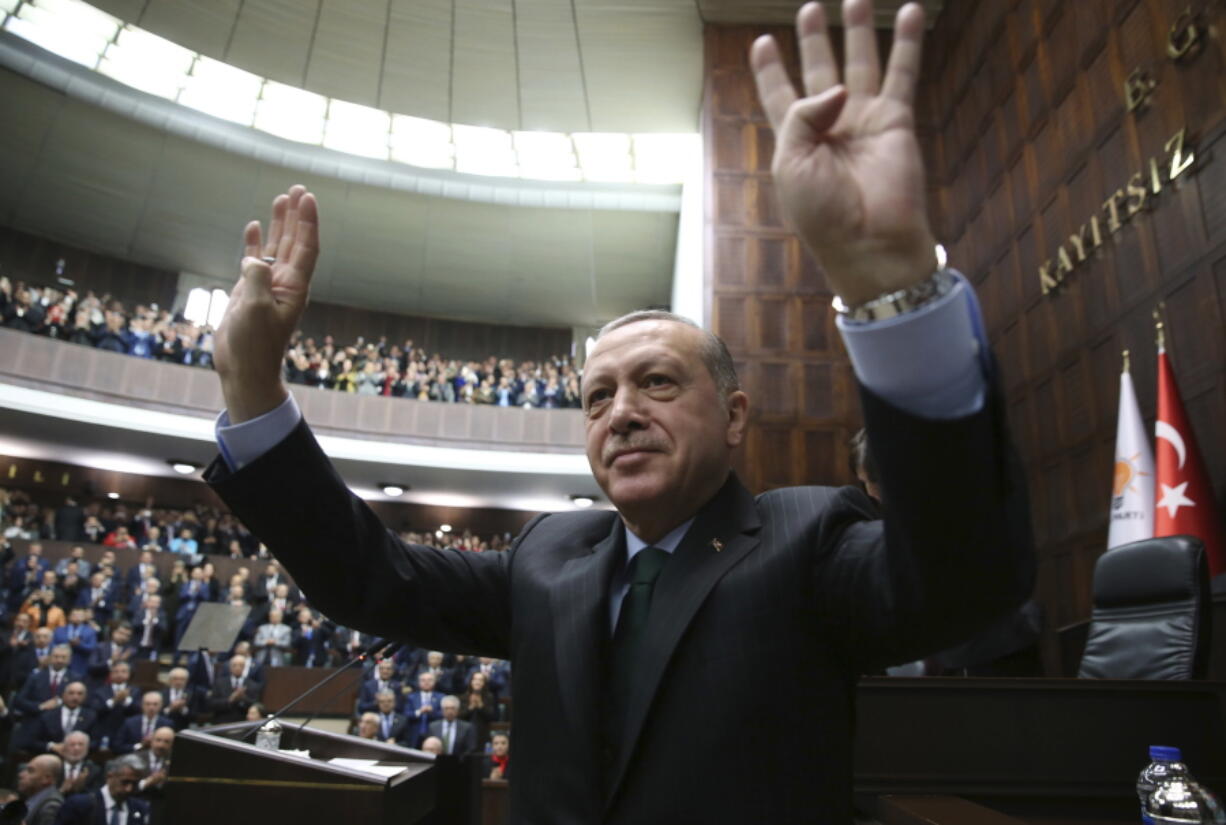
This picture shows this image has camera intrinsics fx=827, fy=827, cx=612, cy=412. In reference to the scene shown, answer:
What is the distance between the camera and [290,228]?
1156 mm

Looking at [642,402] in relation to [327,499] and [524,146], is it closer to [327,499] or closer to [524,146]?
[327,499]

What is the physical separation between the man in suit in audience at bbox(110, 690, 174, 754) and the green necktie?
6.21 meters

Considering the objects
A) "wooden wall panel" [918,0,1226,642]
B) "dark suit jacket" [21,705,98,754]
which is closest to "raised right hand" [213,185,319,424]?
"wooden wall panel" [918,0,1226,642]

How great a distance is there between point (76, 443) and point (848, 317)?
14393 millimetres

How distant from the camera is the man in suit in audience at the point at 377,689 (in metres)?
6.99

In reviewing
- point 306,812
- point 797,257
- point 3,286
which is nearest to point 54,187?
point 3,286

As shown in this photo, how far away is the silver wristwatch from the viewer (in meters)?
0.74

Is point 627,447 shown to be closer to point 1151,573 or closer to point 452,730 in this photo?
point 1151,573

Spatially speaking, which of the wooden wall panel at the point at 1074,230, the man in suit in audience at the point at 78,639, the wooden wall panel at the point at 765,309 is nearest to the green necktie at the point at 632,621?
the wooden wall panel at the point at 1074,230

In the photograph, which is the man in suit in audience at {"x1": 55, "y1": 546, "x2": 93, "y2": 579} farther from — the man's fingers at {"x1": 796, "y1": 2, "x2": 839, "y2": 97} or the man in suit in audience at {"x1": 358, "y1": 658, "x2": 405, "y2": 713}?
the man's fingers at {"x1": 796, "y1": 2, "x2": 839, "y2": 97}

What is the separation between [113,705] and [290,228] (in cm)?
647

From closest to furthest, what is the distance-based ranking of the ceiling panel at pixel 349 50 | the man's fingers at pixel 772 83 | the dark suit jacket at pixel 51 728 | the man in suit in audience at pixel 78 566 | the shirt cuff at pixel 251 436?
1. the man's fingers at pixel 772 83
2. the shirt cuff at pixel 251 436
3. the dark suit jacket at pixel 51 728
4. the man in suit in audience at pixel 78 566
5. the ceiling panel at pixel 349 50

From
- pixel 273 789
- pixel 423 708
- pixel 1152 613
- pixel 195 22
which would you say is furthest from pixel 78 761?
pixel 195 22

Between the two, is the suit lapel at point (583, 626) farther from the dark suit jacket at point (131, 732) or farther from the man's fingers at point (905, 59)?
the dark suit jacket at point (131, 732)
